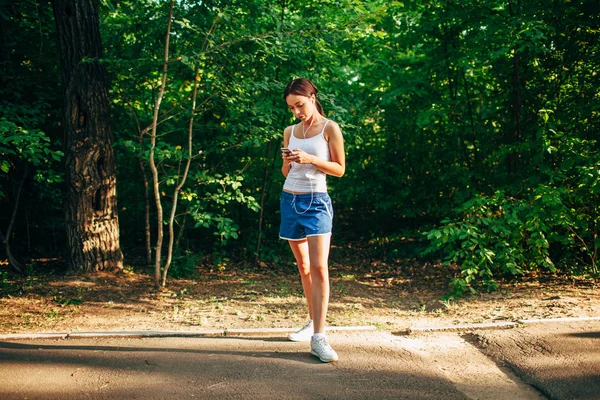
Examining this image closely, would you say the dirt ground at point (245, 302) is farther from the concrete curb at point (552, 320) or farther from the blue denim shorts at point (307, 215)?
the blue denim shorts at point (307, 215)

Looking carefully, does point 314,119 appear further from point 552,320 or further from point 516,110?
point 516,110

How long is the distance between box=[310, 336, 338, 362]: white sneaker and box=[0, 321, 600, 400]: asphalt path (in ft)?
0.15

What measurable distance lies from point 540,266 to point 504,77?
2719 mm

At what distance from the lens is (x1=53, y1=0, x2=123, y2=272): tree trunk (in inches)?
250

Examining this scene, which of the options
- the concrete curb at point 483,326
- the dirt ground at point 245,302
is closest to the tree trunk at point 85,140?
the dirt ground at point 245,302

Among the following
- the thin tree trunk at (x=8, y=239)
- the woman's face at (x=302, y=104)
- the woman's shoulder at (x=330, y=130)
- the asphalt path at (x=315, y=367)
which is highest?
the woman's face at (x=302, y=104)

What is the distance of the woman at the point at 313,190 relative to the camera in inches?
150

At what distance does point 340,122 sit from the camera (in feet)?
22.0

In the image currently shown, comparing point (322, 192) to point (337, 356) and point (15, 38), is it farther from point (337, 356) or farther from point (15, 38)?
point (15, 38)

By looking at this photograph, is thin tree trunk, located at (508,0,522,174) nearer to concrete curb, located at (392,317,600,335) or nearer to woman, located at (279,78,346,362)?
concrete curb, located at (392,317,600,335)

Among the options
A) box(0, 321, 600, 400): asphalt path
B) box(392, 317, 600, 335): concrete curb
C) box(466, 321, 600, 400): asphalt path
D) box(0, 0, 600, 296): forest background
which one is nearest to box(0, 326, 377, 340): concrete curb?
box(0, 321, 600, 400): asphalt path

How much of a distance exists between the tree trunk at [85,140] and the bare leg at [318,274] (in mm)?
3788

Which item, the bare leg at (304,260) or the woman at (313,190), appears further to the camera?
the bare leg at (304,260)

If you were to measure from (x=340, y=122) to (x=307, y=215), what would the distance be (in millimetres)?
3096
